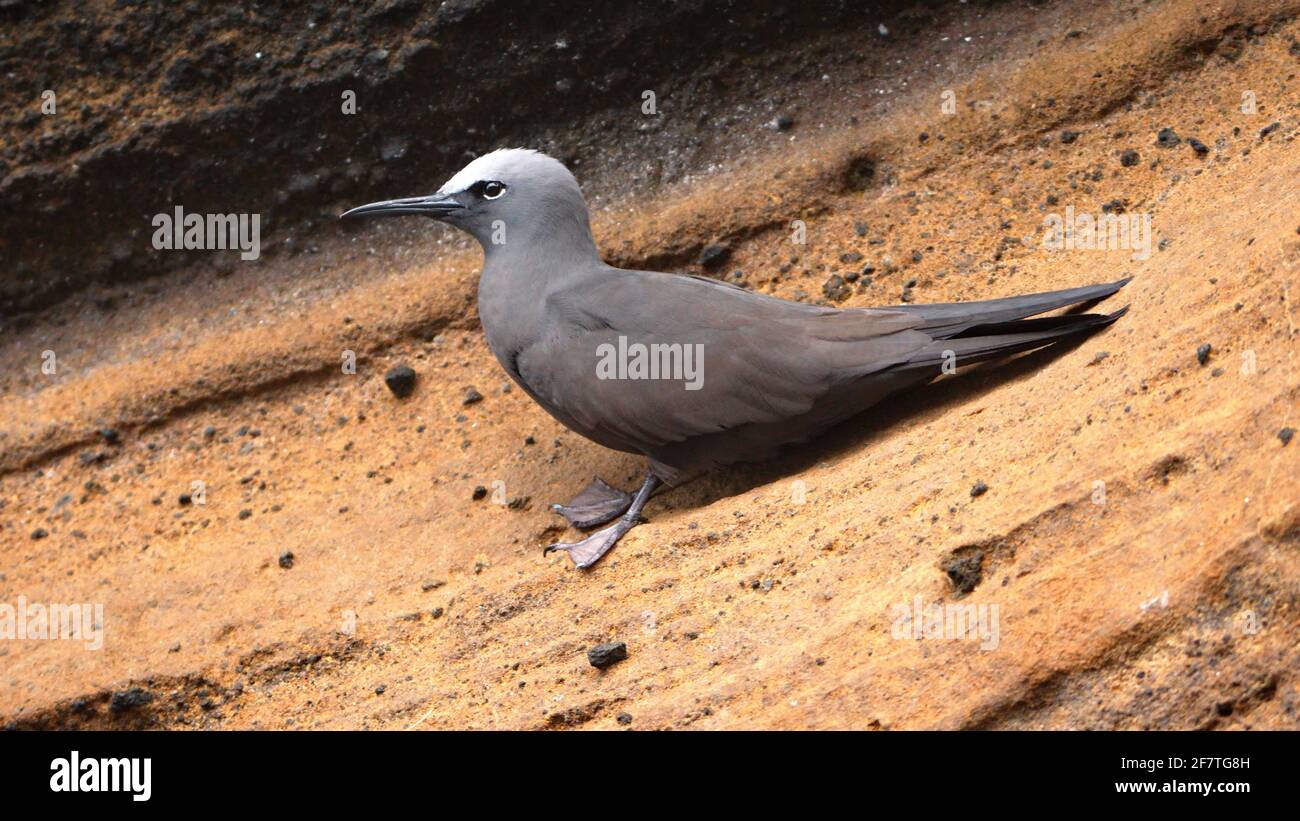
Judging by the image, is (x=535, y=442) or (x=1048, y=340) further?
(x=535, y=442)

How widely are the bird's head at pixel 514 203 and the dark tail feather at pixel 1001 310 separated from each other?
1.28 m

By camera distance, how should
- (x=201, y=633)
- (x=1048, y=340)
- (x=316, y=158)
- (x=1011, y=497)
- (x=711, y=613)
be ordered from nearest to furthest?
1. (x=1011, y=497)
2. (x=711, y=613)
3. (x=1048, y=340)
4. (x=201, y=633)
5. (x=316, y=158)

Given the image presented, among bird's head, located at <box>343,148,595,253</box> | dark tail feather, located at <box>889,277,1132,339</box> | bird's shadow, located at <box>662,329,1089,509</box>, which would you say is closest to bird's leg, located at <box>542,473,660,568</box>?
bird's shadow, located at <box>662,329,1089,509</box>

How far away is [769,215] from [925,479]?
211 centimetres

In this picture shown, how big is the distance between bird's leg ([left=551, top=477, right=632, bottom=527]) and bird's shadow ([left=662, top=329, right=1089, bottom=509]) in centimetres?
17

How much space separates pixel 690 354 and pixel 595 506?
0.69 metres

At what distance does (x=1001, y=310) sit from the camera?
12.6 ft

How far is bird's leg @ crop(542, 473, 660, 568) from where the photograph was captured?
12.6 ft

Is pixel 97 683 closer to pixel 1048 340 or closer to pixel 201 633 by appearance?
pixel 201 633

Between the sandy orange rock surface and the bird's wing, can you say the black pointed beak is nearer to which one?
the bird's wing

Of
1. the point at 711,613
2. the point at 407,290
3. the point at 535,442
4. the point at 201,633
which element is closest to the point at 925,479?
the point at 711,613

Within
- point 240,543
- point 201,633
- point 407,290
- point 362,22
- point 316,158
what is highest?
point 362,22

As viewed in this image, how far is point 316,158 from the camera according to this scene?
5680mm

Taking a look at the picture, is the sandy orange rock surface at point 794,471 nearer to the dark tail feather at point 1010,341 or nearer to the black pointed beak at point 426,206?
the dark tail feather at point 1010,341
